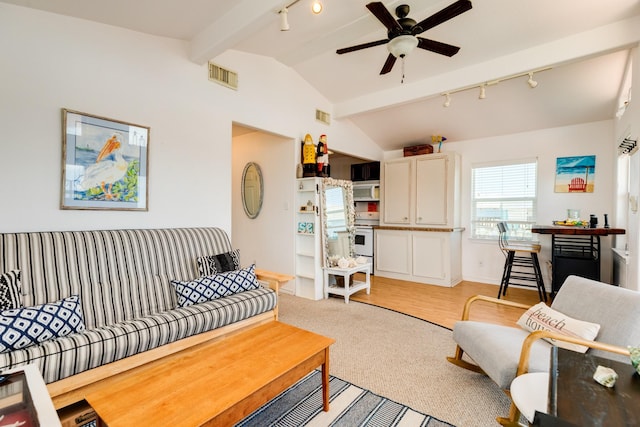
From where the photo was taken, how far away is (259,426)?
5.57ft

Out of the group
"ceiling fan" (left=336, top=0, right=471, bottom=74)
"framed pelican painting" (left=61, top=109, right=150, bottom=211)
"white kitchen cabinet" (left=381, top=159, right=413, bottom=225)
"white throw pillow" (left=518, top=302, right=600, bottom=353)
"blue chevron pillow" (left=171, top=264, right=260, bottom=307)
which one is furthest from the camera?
"white kitchen cabinet" (left=381, top=159, right=413, bottom=225)

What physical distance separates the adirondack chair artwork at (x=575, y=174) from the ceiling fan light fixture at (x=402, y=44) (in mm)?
3208

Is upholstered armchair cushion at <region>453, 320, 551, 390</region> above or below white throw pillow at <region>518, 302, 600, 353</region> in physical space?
below

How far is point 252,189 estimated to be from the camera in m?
4.64

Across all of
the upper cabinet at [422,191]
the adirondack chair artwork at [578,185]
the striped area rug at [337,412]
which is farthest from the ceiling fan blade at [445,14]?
the adirondack chair artwork at [578,185]

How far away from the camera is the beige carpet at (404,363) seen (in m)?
1.86

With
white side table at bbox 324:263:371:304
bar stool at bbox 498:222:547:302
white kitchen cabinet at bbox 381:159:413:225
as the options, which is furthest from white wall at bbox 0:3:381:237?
bar stool at bbox 498:222:547:302

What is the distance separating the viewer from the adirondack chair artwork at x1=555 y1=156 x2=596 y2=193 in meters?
4.03

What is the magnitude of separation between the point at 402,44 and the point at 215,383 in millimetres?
2584

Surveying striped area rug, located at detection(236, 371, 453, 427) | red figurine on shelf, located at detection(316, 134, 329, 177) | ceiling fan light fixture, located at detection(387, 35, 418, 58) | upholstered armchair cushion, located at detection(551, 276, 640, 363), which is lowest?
striped area rug, located at detection(236, 371, 453, 427)

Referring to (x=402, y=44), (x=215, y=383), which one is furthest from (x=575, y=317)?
(x=402, y=44)

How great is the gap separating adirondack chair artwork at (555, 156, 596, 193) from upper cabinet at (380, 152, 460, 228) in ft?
4.28

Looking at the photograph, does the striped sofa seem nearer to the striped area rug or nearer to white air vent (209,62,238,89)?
the striped area rug

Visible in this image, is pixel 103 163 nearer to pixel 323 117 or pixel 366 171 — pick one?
pixel 323 117
